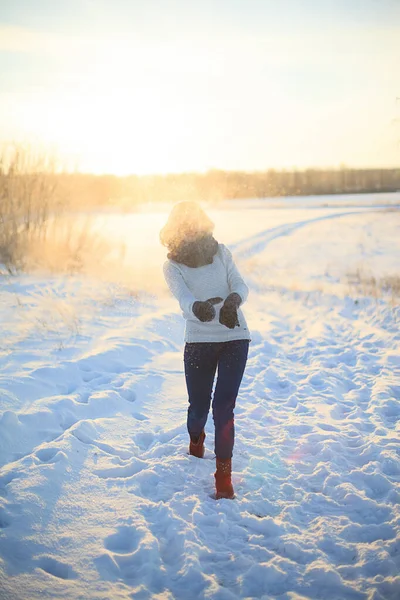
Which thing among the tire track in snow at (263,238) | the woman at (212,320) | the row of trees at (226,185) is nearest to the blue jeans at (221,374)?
the woman at (212,320)

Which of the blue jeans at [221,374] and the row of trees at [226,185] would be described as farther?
the row of trees at [226,185]

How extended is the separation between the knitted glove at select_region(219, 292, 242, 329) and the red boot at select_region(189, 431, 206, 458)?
1.09m

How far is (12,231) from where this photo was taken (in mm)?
9219

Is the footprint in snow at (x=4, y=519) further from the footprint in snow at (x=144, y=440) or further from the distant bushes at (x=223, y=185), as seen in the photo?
the distant bushes at (x=223, y=185)

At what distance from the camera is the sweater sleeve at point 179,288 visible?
2.55 m

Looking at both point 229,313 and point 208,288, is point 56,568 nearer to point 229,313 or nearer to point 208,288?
point 229,313

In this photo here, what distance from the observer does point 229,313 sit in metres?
2.50

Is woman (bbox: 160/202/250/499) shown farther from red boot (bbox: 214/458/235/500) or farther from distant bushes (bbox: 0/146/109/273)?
distant bushes (bbox: 0/146/109/273)

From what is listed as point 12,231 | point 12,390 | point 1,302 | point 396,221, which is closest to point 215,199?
point 396,221

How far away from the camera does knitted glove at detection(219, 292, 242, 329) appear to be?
2.51 metres

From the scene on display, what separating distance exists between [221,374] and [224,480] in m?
0.73

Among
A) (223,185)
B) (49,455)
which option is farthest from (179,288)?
(223,185)

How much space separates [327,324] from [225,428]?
4710mm

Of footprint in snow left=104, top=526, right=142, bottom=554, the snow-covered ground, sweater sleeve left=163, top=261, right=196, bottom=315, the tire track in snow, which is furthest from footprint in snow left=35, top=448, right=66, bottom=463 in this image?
the tire track in snow
